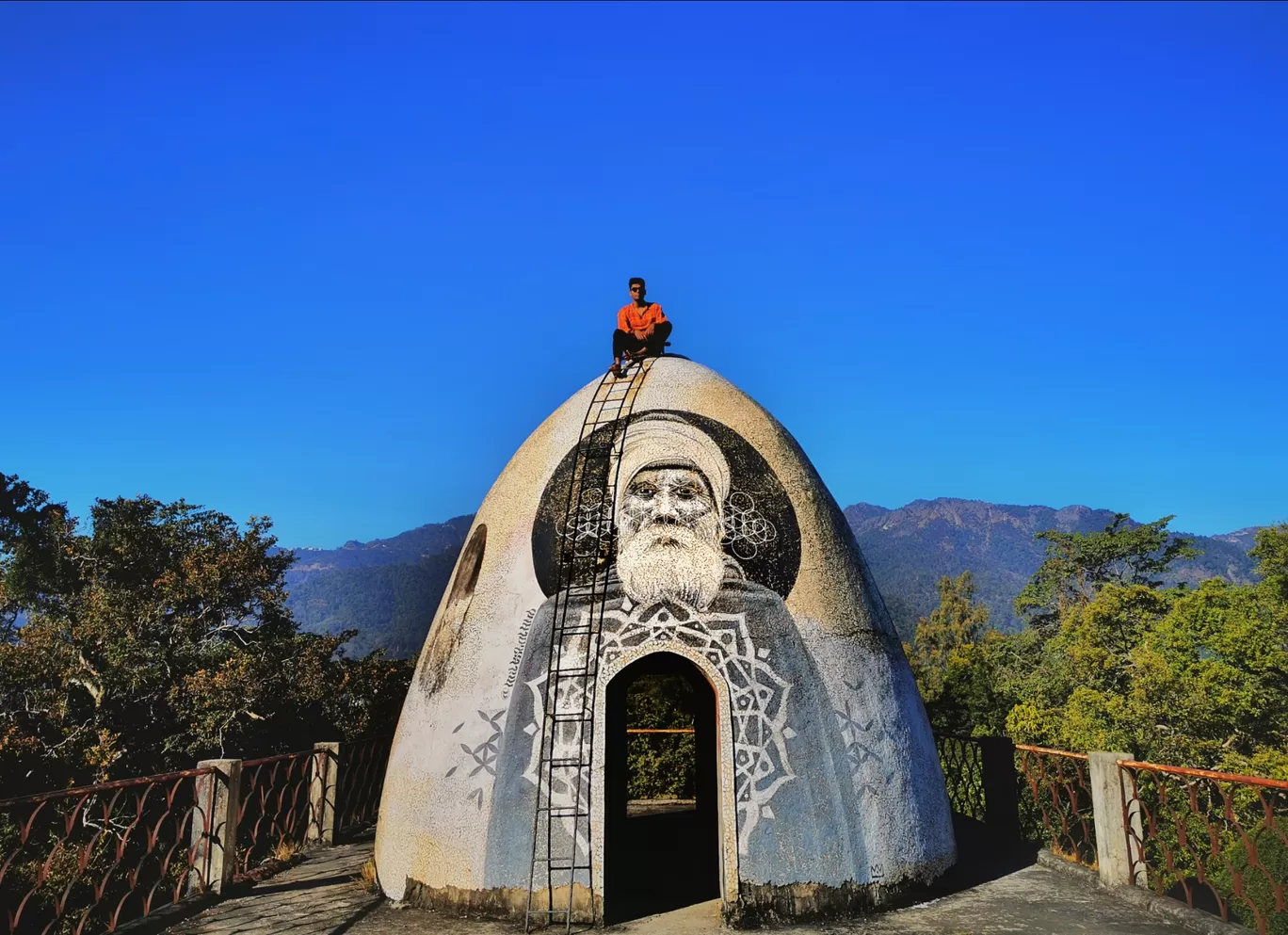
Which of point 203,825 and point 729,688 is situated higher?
point 729,688

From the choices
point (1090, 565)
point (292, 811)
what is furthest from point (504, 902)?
point (1090, 565)

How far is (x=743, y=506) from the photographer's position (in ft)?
31.6

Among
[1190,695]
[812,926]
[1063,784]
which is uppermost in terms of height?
[1190,695]

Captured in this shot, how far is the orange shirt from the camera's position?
11.3 meters

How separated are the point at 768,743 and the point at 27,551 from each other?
34.5 m

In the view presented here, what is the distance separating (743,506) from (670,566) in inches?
41.6

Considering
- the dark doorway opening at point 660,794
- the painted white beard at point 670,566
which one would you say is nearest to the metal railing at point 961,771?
the dark doorway opening at point 660,794

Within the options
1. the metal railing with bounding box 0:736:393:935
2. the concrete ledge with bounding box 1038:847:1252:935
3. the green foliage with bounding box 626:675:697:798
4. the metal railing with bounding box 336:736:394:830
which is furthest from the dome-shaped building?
the green foliage with bounding box 626:675:697:798

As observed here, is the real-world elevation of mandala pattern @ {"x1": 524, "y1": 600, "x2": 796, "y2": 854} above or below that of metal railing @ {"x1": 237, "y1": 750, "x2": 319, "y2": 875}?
above

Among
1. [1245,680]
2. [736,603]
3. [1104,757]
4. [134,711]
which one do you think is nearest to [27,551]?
[134,711]

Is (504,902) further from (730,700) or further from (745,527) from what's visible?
(745,527)

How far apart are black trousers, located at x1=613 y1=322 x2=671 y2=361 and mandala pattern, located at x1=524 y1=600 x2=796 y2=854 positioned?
3.44 m

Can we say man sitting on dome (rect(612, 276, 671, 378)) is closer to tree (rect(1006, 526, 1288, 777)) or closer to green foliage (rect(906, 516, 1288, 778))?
green foliage (rect(906, 516, 1288, 778))

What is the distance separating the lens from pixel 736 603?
905cm
